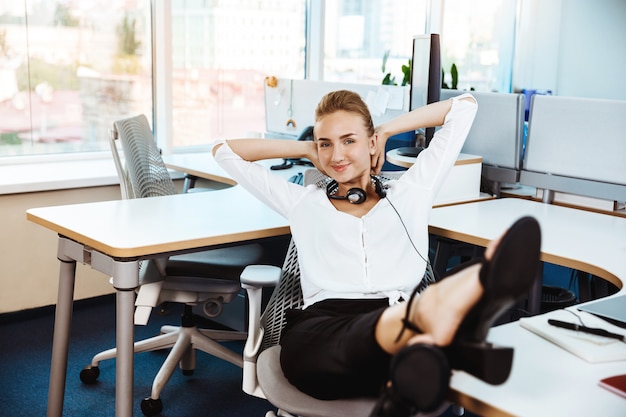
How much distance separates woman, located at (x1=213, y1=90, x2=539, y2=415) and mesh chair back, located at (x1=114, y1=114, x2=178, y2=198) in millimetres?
509

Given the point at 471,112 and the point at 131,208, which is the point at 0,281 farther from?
the point at 471,112

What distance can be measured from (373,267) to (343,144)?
0.36m

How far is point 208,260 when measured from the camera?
2.72 m

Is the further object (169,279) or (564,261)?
(169,279)

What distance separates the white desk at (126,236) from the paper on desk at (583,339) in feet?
3.25

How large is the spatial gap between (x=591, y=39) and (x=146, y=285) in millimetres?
4836

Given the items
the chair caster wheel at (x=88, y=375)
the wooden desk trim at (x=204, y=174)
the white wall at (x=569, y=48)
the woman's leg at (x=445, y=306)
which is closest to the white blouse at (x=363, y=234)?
the woman's leg at (x=445, y=306)

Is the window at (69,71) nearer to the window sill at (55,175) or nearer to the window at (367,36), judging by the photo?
the window sill at (55,175)

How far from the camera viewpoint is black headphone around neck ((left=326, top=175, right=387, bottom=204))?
2.05 metres

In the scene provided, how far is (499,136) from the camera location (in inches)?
114

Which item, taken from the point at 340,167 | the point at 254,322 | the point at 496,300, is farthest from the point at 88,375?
the point at 496,300

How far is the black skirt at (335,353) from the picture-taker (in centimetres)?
142

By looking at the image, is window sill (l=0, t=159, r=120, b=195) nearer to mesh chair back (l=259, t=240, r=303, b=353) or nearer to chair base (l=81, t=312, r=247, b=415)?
chair base (l=81, t=312, r=247, b=415)

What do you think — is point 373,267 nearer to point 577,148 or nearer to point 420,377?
point 420,377
